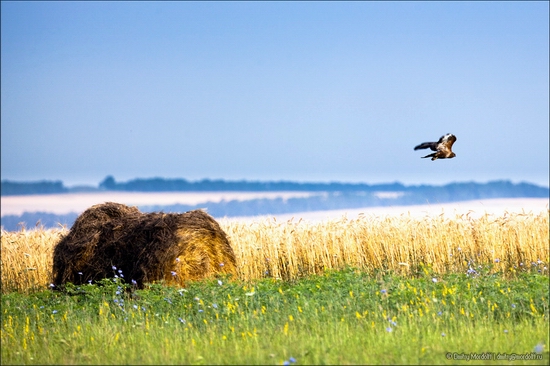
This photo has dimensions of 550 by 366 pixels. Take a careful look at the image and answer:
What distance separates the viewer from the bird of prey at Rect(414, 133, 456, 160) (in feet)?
33.9

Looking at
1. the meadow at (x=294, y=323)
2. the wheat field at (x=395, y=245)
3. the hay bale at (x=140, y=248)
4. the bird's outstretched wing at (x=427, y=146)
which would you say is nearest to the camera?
the meadow at (x=294, y=323)

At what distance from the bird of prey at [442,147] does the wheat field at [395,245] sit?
6661 mm

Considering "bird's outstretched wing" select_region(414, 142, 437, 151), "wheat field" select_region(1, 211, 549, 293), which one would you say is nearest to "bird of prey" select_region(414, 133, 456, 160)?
"bird's outstretched wing" select_region(414, 142, 437, 151)

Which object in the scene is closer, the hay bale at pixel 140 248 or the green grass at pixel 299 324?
the green grass at pixel 299 324

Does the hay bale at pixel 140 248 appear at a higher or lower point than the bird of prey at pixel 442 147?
lower

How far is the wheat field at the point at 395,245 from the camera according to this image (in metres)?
17.0

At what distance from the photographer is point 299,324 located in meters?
9.08

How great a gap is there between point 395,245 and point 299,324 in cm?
856

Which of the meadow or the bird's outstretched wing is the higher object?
the bird's outstretched wing

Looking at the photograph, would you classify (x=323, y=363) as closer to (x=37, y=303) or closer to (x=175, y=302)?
(x=175, y=302)

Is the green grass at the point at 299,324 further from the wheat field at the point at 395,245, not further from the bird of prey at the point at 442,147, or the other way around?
the wheat field at the point at 395,245

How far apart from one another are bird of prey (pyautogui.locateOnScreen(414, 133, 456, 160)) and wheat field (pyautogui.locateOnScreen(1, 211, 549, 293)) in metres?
6.66

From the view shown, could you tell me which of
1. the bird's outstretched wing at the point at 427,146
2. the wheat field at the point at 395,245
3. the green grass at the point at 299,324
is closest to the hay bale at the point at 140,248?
the green grass at the point at 299,324

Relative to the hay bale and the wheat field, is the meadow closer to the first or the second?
the hay bale
